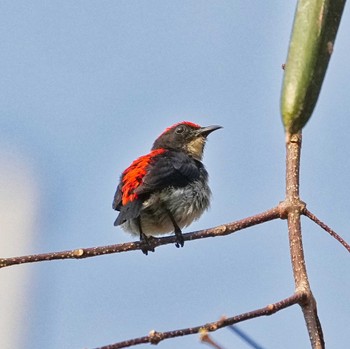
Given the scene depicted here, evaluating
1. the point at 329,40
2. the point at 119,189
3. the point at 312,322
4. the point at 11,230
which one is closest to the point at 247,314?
the point at 312,322

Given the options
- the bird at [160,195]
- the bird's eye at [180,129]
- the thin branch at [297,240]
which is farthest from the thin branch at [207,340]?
the bird's eye at [180,129]

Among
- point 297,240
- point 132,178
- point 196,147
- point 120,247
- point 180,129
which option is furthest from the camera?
point 180,129

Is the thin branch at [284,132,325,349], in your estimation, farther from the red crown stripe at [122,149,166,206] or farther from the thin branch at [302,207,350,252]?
the red crown stripe at [122,149,166,206]

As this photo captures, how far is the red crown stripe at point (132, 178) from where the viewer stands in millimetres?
4820

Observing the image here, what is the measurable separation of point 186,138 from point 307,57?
5068 mm

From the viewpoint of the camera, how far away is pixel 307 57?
1592 millimetres

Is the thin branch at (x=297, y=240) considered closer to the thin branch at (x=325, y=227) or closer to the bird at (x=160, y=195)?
the thin branch at (x=325, y=227)

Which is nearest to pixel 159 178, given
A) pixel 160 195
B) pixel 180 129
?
pixel 160 195

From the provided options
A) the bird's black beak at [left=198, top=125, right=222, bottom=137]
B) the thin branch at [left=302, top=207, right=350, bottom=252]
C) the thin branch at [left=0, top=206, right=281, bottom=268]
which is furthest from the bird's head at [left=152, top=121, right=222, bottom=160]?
the thin branch at [left=302, top=207, right=350, bottom=252]

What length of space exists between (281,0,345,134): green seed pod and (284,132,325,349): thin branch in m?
0.06

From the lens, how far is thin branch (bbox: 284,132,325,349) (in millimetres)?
1691

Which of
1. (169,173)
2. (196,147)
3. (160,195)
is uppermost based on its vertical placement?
(196,147)

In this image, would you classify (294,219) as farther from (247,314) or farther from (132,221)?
(132,221)

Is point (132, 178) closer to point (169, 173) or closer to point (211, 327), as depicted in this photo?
point (169, 173)
